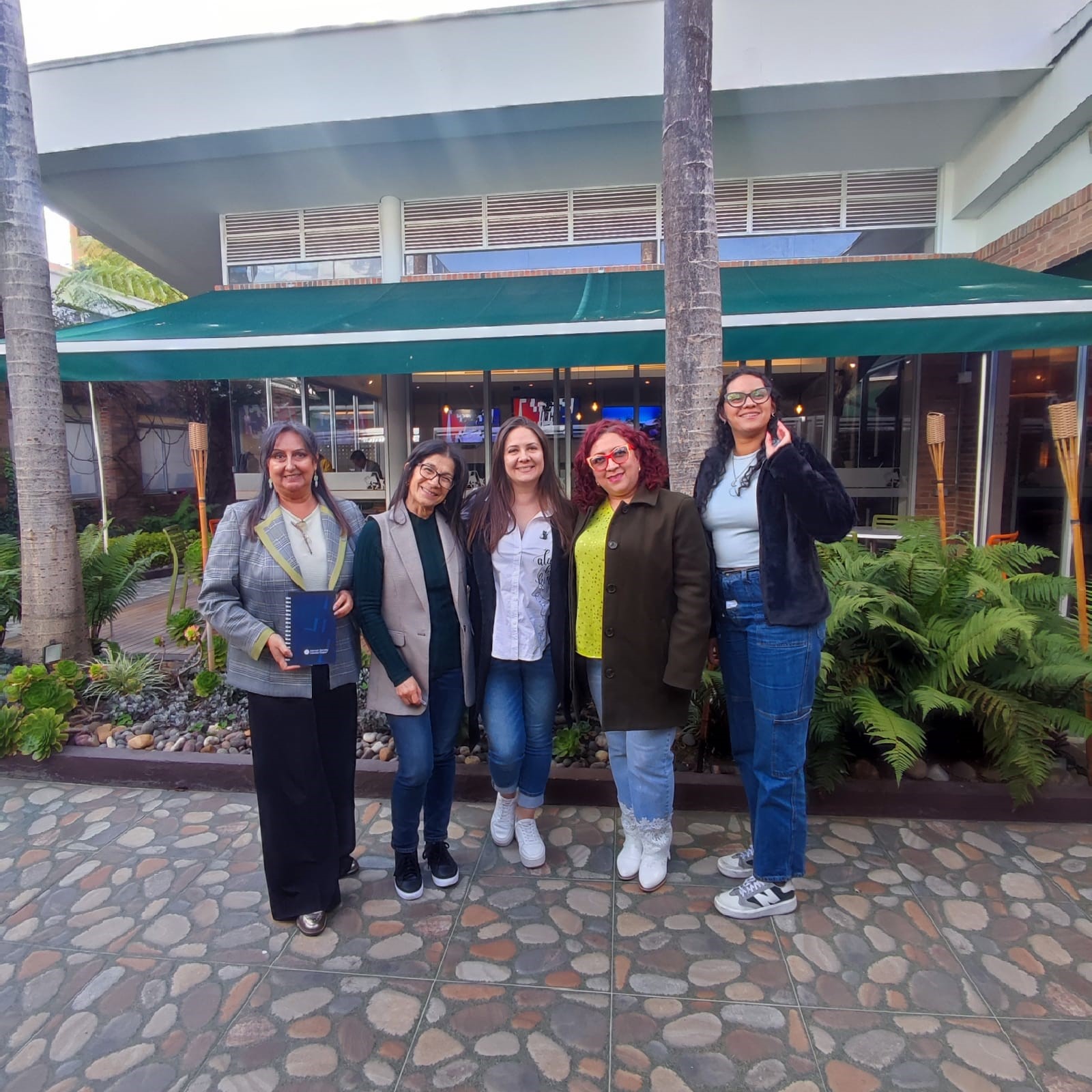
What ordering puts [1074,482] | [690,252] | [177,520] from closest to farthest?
[1074,482], [690,252], [177,520]

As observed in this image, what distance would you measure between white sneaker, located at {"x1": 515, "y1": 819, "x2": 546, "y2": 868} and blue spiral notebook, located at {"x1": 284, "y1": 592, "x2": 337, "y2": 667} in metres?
1.21

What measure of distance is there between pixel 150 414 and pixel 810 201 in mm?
11934

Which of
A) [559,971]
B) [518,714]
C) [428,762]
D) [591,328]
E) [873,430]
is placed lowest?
[559,971]

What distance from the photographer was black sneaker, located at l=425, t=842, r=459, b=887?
2.66 m

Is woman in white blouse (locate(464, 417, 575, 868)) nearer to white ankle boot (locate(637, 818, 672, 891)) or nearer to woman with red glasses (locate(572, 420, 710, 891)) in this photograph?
Answer: woman with red glasses (locate(572, 420, 710, 891))

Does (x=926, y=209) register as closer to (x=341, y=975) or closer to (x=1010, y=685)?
(x=1010, y=685)

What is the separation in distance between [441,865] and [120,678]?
2735mm

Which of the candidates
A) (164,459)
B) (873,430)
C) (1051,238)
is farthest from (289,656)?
(164,459)

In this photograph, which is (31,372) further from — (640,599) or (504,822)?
(640,599)

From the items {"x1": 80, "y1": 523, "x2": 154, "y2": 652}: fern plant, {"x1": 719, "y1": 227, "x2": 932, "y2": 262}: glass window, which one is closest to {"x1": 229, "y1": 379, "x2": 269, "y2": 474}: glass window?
{"x1": 80, "y1": 523, "x2": 154, "y2": 652}: fern plant

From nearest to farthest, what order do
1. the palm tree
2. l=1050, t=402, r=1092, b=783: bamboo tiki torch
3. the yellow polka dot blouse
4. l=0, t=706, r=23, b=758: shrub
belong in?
1. the yellow polka dot blouse
2. l=1050, t=402, r=1092, b=783: bamboo tiki torch
3. l=0, t=706, r=23, b=758: shrub
4. the palm tree

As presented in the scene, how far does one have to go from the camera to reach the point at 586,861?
9.34 feet

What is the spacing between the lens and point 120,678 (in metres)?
4.18

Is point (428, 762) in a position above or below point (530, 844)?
above
